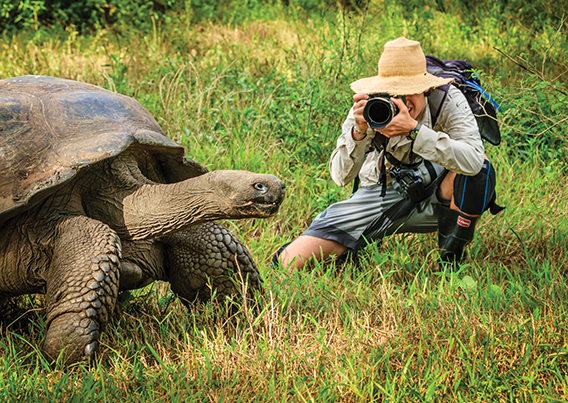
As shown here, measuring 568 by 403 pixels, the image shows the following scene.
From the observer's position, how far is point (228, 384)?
1.91 m

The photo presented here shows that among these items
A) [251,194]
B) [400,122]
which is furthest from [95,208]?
[400,122]

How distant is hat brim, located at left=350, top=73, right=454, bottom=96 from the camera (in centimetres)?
268

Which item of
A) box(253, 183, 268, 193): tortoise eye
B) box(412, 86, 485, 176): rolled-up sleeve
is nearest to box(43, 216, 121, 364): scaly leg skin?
box(253, 183, 268, 193): tortoise eye

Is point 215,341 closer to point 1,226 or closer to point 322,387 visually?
point 322,387

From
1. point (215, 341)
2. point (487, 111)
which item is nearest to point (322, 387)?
point (215, 341)

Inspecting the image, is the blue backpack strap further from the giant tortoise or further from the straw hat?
the giant tortoise

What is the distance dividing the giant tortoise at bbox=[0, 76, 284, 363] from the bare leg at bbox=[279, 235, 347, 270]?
0.65 metres

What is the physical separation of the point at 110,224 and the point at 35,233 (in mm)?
274

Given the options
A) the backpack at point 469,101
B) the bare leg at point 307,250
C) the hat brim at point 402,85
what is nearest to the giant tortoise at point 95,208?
the bare leg at point 307,250

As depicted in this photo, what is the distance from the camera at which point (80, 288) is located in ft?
6.68

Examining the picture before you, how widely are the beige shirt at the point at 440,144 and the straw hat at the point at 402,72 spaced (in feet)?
0.59

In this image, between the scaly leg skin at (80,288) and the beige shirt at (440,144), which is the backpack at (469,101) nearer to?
the beige shirt at (440,144)

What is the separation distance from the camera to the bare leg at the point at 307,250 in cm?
315

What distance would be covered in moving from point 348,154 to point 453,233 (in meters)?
0.69
